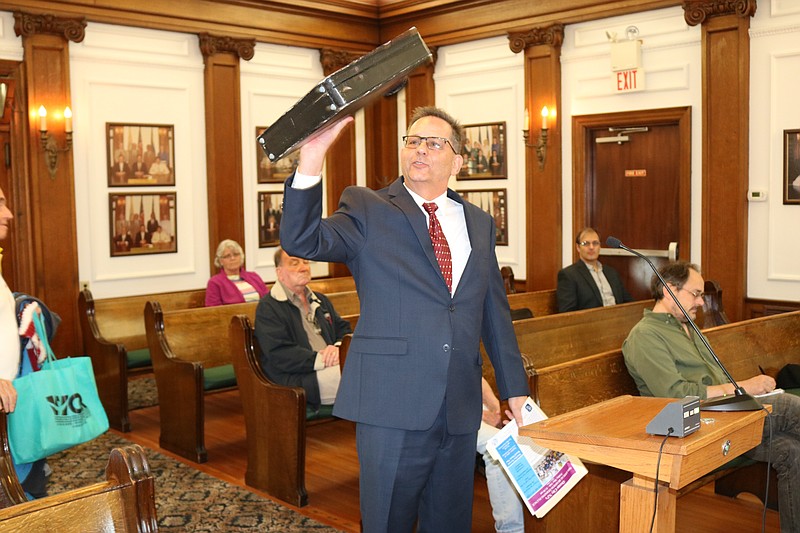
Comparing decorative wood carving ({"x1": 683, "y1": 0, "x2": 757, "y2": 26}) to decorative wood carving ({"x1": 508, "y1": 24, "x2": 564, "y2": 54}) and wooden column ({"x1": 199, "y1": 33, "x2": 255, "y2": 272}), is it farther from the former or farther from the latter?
wooden column ({"x1": 199, "y1": 33, "x2": 255, "y2": 272})

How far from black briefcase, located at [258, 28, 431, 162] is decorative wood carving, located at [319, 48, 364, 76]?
25.6 ft

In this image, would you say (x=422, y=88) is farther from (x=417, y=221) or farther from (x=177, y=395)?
(x=417, y=221)

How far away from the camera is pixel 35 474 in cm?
390

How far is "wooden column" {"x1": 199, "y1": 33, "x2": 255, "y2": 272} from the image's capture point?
904cm

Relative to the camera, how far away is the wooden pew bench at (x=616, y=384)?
375 cm

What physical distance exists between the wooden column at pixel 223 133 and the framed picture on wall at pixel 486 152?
95.8 inches

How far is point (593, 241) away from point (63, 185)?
191 inches

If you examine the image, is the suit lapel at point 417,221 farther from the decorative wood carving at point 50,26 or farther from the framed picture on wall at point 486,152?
the framed picture on wall at point 486,152

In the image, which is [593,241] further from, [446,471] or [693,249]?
[446,471]

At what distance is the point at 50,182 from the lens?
26.2 feet

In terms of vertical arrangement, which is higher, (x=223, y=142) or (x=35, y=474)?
(x=223, y=142)

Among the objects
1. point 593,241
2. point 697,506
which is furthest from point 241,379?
point 593,241

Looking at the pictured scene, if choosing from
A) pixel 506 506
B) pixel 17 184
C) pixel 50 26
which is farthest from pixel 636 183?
pixel 17 184

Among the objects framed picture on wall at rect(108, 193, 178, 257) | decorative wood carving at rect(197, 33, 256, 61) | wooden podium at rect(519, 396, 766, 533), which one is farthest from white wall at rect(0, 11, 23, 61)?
wooden podium at rect(519, 396, 766, 533)
